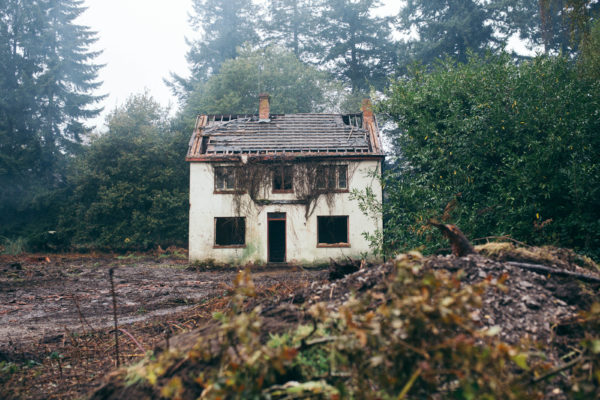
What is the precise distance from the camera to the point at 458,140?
961 cm

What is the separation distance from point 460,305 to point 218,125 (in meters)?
18.3

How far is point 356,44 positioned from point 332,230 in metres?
25.4

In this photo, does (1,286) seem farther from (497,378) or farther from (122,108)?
(122,108)

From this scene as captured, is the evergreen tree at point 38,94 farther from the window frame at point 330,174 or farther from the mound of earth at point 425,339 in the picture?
the mound of earth at point 425,339

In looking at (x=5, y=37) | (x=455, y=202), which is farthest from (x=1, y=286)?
(x=5, y=37)

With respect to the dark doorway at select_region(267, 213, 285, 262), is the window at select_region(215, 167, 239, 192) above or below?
above

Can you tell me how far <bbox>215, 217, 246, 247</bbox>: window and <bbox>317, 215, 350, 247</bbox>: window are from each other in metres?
3.53

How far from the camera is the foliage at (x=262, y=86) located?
98.1 ft

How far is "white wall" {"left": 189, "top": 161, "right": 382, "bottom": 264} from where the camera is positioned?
16.5 metres

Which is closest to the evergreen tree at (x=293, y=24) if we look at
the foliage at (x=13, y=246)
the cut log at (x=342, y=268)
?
the foliage at (x=13, y=246)

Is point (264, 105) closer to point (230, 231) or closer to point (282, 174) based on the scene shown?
point (282, 174)

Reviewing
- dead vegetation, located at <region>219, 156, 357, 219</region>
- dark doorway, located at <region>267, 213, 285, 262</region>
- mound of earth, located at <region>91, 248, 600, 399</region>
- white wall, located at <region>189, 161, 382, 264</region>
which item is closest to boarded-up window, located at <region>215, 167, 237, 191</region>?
dead vegetation, located at <region>219, 156, 357, 219</region>

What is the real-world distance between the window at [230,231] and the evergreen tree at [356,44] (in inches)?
908

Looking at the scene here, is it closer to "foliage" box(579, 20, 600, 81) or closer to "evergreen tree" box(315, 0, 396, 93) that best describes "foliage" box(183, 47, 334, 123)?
"evergreen tree" box(315, 0, 396, 93)
